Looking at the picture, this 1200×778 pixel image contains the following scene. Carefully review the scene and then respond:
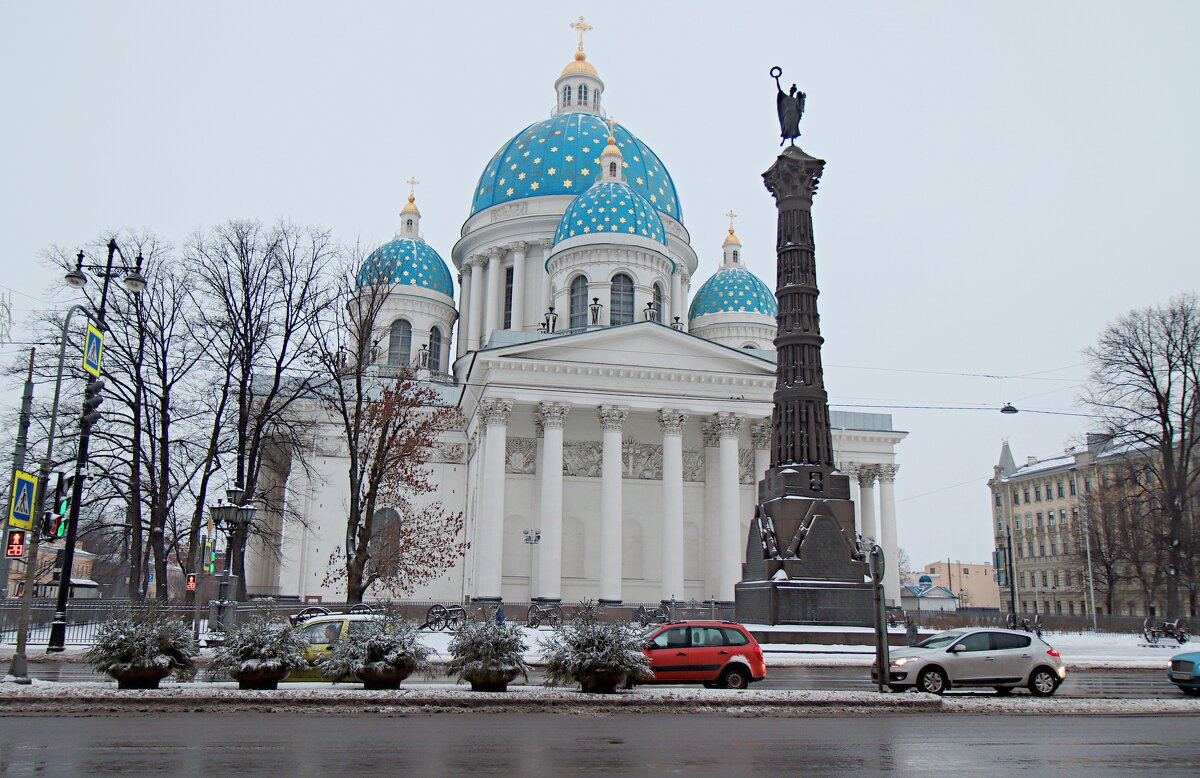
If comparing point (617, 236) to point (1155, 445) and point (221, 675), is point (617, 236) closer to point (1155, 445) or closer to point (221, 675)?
point (1155, 445)

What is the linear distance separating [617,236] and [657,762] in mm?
40476

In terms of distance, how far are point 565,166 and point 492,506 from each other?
24.9m

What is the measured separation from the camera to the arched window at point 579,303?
47344 millimetres

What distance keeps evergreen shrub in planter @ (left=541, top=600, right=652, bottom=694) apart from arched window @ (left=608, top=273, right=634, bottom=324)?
3342 centimetres

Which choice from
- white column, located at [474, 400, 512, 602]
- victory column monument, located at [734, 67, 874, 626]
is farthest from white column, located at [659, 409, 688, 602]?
victory column monument, located at [734, 67, 874, 626]

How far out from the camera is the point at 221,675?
15.7m

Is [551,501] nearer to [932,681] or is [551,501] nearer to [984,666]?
[932,681]

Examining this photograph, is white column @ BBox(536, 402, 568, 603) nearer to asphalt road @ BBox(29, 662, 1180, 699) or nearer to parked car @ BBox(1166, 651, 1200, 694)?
asphalt road @ BBox(29, 662, 1180, 699)

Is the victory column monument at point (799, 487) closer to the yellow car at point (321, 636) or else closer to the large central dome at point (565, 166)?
the yellow car at point (321, 636)

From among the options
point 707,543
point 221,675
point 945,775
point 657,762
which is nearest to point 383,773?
point 657,762

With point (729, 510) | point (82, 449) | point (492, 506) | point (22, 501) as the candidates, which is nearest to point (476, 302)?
point (492, 506)

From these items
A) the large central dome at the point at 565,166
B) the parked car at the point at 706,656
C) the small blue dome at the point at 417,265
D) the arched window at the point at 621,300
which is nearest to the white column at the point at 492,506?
the arched window at the point at 621,300

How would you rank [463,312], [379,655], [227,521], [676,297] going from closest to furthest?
1. [379,655]
2. [227,521]
3. [676,297]
4. [463,312]

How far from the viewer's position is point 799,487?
23453mm
